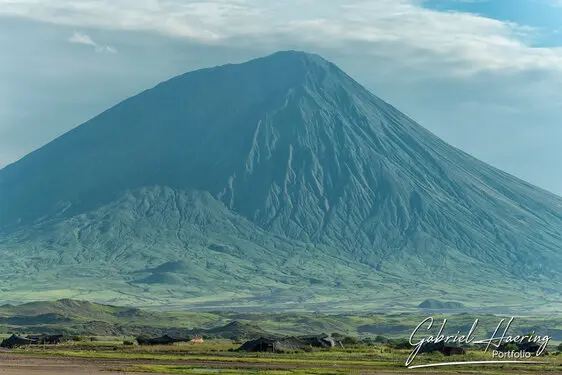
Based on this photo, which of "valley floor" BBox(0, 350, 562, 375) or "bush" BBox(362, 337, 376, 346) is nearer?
"valley floor" BBox(0, 350, 562, 375)

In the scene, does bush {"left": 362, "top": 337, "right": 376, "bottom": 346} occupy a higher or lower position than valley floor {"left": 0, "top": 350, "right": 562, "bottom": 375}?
lower

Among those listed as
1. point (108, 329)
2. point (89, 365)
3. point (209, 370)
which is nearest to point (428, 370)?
point (209, 370)

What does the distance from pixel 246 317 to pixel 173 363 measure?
380 ft

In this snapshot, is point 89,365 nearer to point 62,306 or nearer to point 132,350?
point 132,350

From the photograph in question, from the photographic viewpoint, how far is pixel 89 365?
220ft

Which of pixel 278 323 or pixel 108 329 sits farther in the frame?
pixel 278 323

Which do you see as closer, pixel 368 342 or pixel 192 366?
pixel 192 366

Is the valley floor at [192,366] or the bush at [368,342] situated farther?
the bush at [368,342]

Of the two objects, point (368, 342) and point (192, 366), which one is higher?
point (192, 366)

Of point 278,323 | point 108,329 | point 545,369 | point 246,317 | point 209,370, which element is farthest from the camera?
point 246,317

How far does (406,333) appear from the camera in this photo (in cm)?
16150

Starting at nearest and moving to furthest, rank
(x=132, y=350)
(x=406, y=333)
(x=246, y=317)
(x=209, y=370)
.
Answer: (x=209, y=370)
(x=132, y=350)
(x=406, y=333)
(x=246, y=317)

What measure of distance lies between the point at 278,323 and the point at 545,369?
10475 centimetres

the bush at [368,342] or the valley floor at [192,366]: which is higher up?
the valley floor at [192,366]
